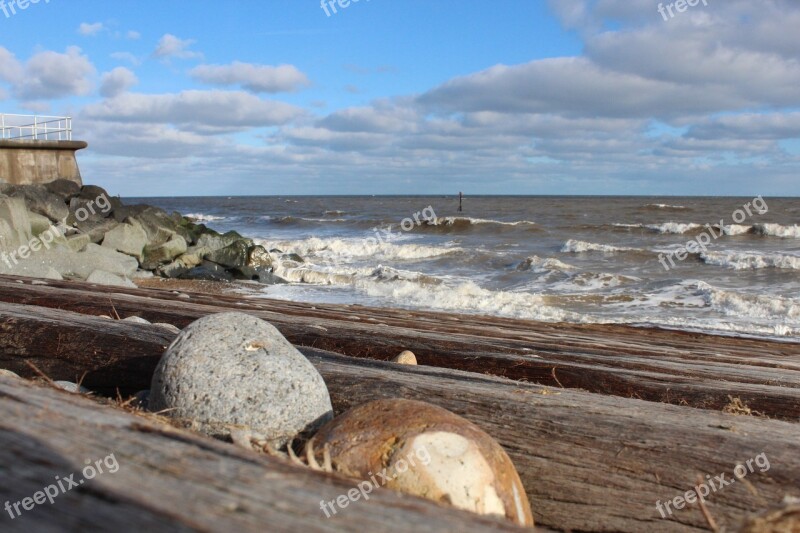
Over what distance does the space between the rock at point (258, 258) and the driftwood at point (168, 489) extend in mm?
18135

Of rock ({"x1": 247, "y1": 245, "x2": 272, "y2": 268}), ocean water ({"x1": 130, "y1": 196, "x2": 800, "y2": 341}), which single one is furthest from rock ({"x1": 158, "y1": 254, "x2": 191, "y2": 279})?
ocean water ({"x1": 130, "y1": 196, "x2": 800, "y2": 341})

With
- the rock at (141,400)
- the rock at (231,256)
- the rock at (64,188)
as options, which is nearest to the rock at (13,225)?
the rock at (231,256)

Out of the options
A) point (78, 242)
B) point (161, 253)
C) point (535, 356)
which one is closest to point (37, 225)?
point (78, 242)

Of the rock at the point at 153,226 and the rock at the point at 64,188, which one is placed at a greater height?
the rock at the point at 64,188

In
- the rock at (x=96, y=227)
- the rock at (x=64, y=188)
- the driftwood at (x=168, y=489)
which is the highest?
the rock at (x=64, y=188)

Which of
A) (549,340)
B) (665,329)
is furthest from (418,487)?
(665,329)

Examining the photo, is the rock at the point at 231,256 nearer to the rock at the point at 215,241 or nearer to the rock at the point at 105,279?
the rock at the point at 215,241

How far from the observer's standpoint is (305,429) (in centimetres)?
290

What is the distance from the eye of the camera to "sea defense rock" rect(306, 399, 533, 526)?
2330 mm

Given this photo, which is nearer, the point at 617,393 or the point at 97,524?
the point at 97,524

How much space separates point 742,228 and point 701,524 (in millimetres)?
34123

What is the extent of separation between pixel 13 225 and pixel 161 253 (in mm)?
5889

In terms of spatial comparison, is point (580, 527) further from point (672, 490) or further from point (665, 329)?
point (665, 329)

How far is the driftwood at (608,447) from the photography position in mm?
2424
